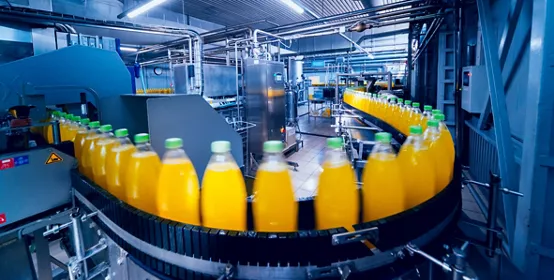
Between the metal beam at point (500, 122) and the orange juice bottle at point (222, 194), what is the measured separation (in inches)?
79.4

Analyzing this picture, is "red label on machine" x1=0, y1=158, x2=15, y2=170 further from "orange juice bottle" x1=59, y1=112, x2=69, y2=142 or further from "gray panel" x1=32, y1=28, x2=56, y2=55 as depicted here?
"gray panel" x1=32, y1=28, x2=56, y2=55

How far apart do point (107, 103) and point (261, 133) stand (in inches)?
121

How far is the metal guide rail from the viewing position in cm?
52

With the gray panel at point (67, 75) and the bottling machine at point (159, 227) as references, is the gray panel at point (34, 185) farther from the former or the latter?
the gray panel at point (67, 75)

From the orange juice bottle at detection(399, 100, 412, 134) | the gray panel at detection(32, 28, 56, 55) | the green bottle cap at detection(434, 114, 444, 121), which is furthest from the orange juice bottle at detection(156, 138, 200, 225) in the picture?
the gray panel at detection(32, 28, 56, 55)

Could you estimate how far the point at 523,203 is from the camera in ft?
5.30

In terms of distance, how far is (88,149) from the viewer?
3.48ft

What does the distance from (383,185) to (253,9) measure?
260 inches

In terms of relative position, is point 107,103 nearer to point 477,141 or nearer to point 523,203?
point 523,203

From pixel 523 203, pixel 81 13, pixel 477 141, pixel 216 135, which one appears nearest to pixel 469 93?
pixel 477 141

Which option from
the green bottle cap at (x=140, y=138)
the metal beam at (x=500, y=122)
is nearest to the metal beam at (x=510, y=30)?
the metal beam at (x=500, y=122)

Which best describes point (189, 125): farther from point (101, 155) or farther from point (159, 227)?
point (159, 227)

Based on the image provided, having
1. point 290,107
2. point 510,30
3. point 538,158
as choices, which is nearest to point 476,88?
point 510,30

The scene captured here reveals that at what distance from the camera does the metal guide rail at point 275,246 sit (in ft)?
1.71
